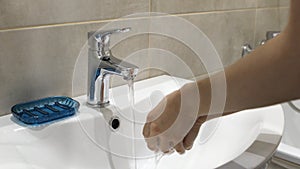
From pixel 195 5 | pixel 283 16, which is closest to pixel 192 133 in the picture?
pixel 195 5

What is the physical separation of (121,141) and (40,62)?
0.22m

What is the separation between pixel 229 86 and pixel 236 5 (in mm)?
720

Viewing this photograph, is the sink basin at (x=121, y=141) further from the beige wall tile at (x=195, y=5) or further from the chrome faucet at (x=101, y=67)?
the beige wall tile at (x=195, y=5)

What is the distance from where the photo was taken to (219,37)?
3.79 ft

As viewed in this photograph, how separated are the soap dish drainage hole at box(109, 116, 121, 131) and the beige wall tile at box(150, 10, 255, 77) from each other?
226 millimetres

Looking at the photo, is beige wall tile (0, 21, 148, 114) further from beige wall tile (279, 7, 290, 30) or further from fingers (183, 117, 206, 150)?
beige wall tile (279, 7, 290, 30)

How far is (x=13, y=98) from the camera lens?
2.32 ft

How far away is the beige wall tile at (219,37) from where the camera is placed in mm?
1021

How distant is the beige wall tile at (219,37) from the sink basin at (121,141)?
147mm

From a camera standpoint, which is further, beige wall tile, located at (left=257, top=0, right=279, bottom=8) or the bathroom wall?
beige wall tile, located at (left=257, top=0, right=279, bottom=8)

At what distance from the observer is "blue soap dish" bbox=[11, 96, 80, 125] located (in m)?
0.67

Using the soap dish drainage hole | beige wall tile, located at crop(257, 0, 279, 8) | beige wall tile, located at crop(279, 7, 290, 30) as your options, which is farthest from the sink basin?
beige wall tile, located at crop(279, 7, 290, 30)

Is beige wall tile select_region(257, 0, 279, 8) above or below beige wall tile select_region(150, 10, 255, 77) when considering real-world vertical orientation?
above

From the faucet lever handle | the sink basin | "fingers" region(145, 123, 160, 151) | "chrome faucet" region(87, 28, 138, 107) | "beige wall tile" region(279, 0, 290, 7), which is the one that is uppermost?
"beige wall tile" region(279, 0, 290, 7)
